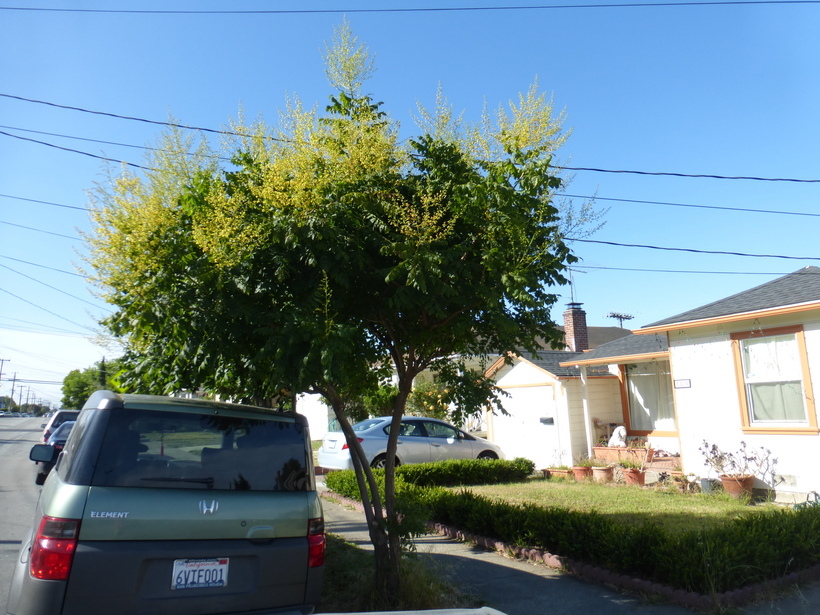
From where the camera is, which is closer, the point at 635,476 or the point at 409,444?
the point at 635,476

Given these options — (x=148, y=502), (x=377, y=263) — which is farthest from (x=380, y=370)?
(x=148, y=502)

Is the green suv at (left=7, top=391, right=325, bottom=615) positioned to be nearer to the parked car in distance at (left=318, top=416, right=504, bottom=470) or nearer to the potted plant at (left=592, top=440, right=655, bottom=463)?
the parked car in distance at (left=318, top=416, right=504, bottom=470)

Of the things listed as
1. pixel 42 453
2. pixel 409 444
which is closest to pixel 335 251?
pixel 42 453

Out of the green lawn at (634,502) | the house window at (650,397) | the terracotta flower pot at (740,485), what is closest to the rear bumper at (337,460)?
the green lawn at (634,502)

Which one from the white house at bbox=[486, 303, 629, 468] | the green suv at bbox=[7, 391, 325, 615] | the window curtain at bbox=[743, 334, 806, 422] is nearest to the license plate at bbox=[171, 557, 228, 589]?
the green suv at bbox=[7, 391, 325, 615]

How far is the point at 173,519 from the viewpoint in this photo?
3.58 meters

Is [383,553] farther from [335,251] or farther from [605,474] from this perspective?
[605,474]

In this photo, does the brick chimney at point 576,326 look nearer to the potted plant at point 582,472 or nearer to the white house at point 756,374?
the potted plant at point 582,472

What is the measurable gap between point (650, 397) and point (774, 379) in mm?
5368

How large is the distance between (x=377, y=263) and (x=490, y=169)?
1.40 metres

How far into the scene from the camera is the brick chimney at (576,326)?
2159 centimetres

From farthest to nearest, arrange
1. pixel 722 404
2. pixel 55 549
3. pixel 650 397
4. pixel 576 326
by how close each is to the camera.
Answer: pixel 576 326
pixel 650 397
pixel 722 404
pixel 55 549

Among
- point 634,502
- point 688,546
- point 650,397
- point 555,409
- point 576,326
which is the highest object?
point 576,326

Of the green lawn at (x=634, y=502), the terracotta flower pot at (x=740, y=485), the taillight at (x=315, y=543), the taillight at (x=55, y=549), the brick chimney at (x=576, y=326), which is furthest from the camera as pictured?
the brick chimney at (x=576, y=326)
